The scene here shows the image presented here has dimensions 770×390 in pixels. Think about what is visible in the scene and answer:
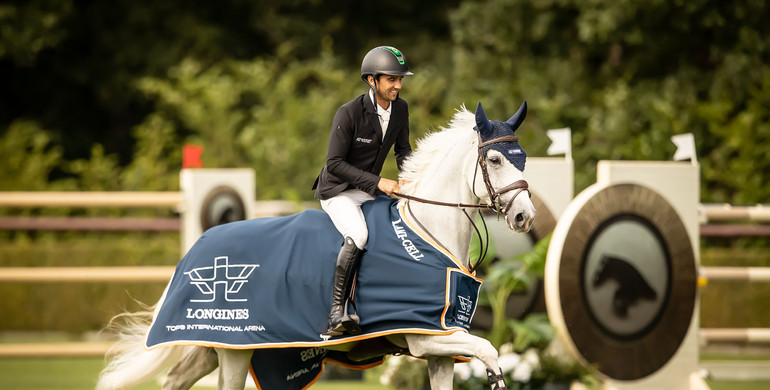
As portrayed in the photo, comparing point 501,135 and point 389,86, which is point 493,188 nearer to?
point 501,135

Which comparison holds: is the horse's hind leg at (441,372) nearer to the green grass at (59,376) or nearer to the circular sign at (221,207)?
the green grass at (59,376)

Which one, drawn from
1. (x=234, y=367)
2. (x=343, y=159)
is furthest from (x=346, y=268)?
(x=234, y=367)

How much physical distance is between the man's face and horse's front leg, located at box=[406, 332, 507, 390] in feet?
4.42

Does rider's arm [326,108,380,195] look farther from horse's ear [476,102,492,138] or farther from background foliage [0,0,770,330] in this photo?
background foliage [0,0,770,330]

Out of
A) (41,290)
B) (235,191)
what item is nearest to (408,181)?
(235,191)

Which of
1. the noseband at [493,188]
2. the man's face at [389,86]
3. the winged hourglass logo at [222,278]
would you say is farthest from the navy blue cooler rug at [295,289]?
the man's face at [389,86]

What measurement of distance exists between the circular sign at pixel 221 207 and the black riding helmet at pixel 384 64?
15.3ft

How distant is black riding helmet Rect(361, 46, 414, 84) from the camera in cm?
521

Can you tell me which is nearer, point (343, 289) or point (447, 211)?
point (343, 289)

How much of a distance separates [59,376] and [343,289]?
18.0ft

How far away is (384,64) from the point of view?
521cm

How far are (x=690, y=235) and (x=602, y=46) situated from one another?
9958 millimetres

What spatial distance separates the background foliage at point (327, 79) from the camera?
14688mm

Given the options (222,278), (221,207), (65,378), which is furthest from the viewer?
(221,207)
